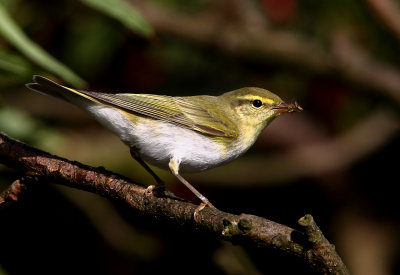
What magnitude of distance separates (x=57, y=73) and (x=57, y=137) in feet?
4.08

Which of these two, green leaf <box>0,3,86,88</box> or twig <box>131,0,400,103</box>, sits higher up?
twig <box>131,0,400,103</box>

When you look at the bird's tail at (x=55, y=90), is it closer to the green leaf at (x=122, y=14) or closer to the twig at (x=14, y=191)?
the green leaf at (x=122, y=14)

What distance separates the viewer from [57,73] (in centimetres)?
278

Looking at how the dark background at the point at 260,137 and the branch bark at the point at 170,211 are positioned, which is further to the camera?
the dark background at the point at 260,137

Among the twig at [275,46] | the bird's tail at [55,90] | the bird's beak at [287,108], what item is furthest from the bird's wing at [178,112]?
the twig at [275,46]

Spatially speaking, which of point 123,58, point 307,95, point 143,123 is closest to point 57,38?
point 123,58

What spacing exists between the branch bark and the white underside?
0.65 meters

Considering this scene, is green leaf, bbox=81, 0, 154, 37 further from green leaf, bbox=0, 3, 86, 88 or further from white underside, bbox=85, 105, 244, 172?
white underside, bbox=85, 105, 244, 172

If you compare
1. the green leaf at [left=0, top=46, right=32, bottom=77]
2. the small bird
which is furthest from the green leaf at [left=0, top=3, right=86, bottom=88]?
the small bird

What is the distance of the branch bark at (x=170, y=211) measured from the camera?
2014 millimetres

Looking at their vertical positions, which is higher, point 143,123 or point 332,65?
point 332,65

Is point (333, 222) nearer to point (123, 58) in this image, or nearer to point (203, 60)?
point (203, 60)

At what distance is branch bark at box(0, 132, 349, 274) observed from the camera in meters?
2.01

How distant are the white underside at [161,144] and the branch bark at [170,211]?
0.65 meters
